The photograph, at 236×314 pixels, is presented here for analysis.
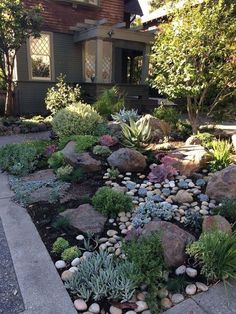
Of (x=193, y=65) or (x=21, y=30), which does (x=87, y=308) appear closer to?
(x=193, y=65)

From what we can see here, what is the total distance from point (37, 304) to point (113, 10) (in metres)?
12.7

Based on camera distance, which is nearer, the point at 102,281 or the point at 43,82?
the point at 102,281

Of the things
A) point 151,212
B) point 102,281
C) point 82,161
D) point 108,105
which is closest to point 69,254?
point 102,281

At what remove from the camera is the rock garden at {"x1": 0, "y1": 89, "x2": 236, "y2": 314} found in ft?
7.55

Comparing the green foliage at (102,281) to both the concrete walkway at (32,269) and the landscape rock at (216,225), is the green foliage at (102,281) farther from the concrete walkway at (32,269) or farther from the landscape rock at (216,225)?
the landscape rock at (216,225)

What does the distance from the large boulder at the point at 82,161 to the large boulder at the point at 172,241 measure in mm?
1988

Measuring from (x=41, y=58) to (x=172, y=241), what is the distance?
1018cm

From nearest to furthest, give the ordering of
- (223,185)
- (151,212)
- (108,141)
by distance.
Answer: (151,212) → (223,185) → (108,141)

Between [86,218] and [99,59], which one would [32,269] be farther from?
[99,59]

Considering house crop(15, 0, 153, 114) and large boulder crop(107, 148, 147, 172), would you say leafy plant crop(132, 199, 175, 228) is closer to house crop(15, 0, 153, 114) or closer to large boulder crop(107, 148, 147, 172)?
large boulder crop(107, 148, 147, 172)

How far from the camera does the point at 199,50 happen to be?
17.7ft

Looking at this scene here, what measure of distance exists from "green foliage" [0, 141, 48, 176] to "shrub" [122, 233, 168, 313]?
2.94m

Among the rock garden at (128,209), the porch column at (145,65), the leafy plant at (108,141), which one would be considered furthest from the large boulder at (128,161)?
the porch column at (145,65)

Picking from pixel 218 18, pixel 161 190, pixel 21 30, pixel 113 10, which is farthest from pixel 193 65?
pixel 113 10
